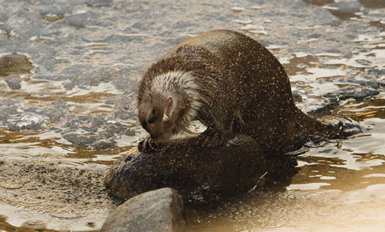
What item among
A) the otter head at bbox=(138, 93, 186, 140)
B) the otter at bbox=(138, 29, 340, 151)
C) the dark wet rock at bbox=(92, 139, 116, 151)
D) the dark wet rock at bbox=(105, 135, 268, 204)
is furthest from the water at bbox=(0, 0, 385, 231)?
the otter head at bbox=(138, 93, 186, 140)

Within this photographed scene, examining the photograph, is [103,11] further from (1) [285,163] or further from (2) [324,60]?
(1) [285,163]

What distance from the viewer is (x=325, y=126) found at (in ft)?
16.2

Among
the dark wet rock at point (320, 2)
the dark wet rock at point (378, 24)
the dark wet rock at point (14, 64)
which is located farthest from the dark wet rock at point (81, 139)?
the dark wet rock at point (320, 2)

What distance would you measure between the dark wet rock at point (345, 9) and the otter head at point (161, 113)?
170 inches

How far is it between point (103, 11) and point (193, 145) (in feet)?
13.7

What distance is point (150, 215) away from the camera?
3508 millimetres

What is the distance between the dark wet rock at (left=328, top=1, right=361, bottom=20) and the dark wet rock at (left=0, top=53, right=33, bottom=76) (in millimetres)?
3748

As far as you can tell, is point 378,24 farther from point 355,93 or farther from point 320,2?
point 355,93

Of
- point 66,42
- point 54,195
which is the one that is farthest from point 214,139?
point 66,42

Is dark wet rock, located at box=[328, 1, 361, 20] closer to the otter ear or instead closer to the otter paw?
the otter paw

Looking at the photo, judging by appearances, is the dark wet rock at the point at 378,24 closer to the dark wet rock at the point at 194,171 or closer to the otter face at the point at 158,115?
the dark wet rock at the point at 194,171

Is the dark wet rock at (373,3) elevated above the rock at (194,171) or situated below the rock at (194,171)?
above

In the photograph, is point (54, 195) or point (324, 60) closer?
point (54, 195)

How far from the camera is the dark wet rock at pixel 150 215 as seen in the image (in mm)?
3469
